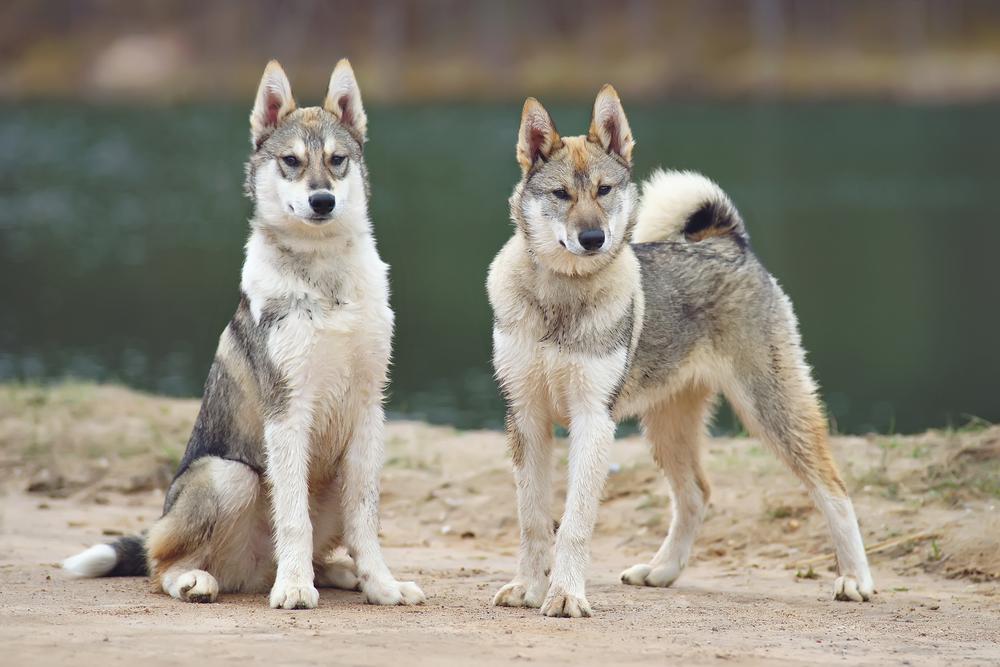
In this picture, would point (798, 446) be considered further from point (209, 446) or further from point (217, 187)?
point (217, 187)

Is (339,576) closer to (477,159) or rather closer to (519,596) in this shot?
(519,596)

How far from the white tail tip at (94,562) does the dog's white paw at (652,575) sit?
2.60 metres

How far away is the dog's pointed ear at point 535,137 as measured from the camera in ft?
22.5

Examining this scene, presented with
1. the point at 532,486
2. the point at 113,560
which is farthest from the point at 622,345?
the point at 113,560

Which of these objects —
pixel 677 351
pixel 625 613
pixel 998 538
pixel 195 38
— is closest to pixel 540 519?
pixel 625 613

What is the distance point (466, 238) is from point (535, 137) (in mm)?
18189

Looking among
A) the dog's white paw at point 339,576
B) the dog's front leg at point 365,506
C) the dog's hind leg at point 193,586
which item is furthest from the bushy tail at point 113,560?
the dog's front leg at point 365,506

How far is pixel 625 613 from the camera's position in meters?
6.54

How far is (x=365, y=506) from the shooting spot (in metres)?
6.76

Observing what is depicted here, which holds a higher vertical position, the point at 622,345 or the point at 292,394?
the point at 622,345

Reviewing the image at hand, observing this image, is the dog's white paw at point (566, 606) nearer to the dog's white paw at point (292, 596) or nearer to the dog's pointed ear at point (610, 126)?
the dog's white paw at point (292, 596)

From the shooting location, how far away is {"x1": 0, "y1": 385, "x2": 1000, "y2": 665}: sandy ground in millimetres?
5508

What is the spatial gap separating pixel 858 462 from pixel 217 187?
80.0ft

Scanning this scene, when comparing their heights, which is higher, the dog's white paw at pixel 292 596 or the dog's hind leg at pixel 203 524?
the dog's hind leg at pixel 203 524
